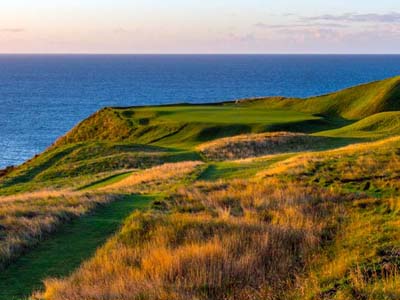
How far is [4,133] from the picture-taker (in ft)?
284

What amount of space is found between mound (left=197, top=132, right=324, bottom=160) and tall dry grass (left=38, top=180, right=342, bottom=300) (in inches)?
870

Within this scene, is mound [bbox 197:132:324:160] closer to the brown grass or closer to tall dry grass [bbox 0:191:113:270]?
the brown grass

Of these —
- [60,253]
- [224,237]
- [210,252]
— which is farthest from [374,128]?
[210,252]

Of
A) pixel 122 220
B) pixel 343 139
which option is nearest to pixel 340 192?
pixel 122 220

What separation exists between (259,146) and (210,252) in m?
29.6

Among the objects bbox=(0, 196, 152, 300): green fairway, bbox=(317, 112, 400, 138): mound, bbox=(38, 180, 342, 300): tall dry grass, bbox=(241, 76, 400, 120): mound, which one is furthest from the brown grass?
bbox=(241, 76, 400, 120): mound

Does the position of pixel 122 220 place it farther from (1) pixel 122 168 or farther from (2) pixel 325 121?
(2) pixel 325 121

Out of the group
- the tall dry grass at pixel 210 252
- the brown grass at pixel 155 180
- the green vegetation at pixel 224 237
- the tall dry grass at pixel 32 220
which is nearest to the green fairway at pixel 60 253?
the green vegetation at pixel 224 237

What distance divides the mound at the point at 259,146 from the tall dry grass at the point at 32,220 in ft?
64.7

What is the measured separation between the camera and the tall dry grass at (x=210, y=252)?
739 centimetres

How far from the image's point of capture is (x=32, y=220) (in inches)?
497

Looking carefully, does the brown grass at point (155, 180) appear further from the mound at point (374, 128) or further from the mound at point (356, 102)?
the mound at point (356, 102)

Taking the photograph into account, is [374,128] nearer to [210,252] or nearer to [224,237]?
[224,237]

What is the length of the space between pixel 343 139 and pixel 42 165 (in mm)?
22417
